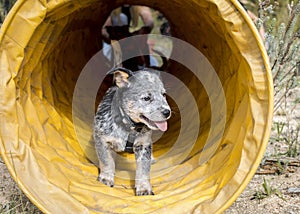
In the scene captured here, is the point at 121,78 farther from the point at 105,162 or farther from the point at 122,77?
the point at 105,162

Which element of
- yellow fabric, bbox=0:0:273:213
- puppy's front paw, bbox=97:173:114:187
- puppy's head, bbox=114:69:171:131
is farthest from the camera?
puppy's front paw, bbox=97:173:114:187

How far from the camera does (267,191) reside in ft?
14.0

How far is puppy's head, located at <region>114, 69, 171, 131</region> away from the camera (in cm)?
389

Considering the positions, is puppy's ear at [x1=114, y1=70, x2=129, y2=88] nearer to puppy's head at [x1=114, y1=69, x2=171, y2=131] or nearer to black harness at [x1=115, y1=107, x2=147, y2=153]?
puppy's head at [x1=114, y1=69, x2=171, y2=131]

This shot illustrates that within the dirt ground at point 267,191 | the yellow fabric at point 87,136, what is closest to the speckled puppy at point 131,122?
the yellow fabric at point 87,136

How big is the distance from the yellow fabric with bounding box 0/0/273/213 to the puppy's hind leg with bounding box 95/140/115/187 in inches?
4.3

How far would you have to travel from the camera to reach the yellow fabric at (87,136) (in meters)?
3.28

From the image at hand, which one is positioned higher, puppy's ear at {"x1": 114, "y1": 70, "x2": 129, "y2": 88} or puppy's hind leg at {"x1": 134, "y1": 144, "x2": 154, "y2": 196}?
puppy's ear at {"x1": 114, "y1": 70, "x2": 129, "y2": 88}

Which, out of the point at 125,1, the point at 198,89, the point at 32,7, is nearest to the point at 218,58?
the point at 198,89

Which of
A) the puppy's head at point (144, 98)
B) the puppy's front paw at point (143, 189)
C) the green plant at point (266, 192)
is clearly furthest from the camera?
the green plant at point (266, 192)

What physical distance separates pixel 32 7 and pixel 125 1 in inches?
144

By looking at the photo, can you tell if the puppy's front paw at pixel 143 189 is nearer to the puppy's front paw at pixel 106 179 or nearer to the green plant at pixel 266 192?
the puppy's front paw at pixel 106 179

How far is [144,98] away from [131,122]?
28 centimetres

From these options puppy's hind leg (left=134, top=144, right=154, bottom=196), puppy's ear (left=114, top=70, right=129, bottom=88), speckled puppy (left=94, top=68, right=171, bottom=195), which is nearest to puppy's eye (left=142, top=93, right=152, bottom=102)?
speckled puppy (left=94, top=68, right=171, bottom=195)
